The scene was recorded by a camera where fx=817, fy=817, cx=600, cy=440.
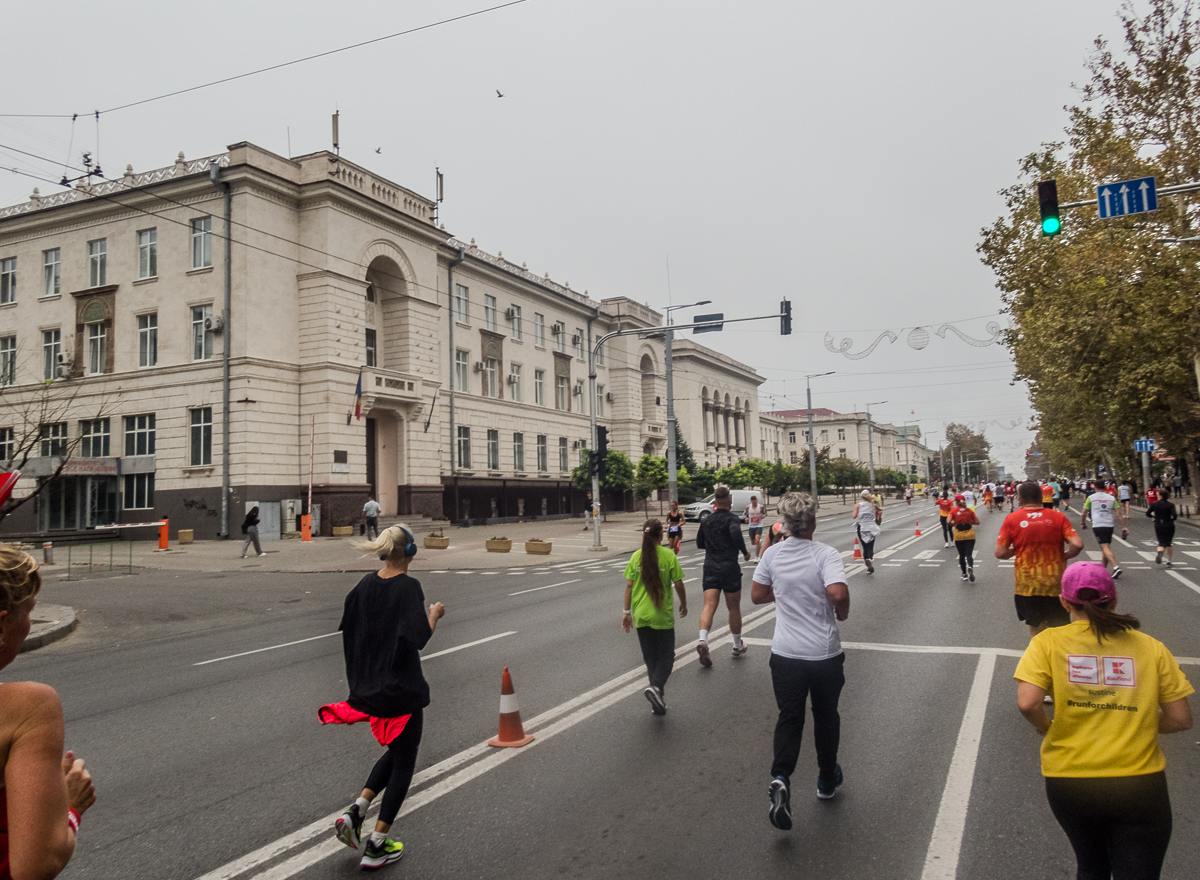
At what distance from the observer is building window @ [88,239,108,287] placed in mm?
34625

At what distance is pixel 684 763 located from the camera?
17.6 feet

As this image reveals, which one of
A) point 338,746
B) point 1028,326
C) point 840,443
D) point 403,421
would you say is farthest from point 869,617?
point 840,443

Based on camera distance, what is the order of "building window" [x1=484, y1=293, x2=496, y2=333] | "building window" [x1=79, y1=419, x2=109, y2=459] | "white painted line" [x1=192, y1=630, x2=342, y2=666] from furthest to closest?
"building window" [x1=484, y1=293, x2=496, y2=333]
"building window" [x1=79, y1=419, x2=109, y2=459]
"white painted line" [x1=192, y1=630, x2=342, y2=666]

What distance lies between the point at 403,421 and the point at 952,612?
2869 centimetres

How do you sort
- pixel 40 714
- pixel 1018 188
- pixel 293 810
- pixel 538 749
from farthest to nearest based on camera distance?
1. pixel 1018 188
2. pixel 538 749
3. pixel 293 810
4. pixel 40 714

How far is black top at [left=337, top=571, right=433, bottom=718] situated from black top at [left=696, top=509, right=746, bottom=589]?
5151mm

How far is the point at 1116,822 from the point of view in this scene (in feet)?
9.27

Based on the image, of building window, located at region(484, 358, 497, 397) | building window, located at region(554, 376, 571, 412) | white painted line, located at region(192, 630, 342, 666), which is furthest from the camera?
building window, located at region(554, 376, 571, 412)

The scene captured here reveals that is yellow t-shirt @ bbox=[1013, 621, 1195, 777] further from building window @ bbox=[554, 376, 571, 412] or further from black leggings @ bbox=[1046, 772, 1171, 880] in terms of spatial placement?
building window @ bbox=[554, 376, 571, 412]

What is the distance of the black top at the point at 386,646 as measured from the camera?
4.19m

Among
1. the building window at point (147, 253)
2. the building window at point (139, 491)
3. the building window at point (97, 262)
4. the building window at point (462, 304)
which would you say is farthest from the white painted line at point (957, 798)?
the building window at point (462, 304)

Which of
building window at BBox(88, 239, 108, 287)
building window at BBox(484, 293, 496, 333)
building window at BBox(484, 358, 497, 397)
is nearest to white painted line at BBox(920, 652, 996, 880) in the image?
building window at BBox(88, 239, 108, 287)

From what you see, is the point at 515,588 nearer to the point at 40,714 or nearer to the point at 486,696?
the point at 486,696

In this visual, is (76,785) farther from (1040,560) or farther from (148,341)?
(148,341)
